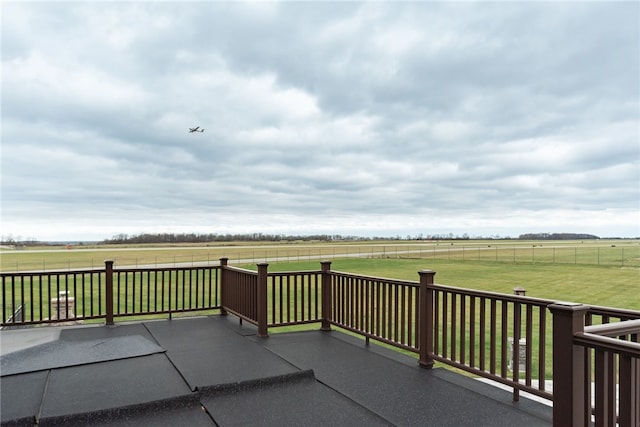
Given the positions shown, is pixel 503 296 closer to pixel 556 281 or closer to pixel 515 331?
pixel 515 331

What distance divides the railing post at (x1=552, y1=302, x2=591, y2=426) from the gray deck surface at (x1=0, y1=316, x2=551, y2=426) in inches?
48.8

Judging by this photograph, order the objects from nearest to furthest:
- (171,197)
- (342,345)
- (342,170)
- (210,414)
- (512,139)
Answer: (210,414) < (342,345) < (512,139) < (342,170) < (171,197)

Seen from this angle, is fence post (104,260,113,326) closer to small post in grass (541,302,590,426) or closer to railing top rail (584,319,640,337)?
small post in grass (541,302,590,426)

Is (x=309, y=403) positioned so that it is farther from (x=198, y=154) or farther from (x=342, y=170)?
(x=342, y=170)

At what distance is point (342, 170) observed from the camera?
4041cm

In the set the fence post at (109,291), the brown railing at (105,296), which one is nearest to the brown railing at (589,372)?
the brown railing at (105,296)

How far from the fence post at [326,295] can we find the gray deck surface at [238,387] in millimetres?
627

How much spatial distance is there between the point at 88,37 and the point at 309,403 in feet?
35.6

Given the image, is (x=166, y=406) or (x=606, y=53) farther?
(x=606, y=53)

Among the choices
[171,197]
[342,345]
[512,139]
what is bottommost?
[342,345]

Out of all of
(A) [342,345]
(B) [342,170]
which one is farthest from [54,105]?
(B) [342,170]

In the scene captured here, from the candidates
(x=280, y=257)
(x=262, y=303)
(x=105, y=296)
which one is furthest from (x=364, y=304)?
(x=280, y=257)

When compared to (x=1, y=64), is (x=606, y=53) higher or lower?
higher

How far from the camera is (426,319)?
4.14 meters
